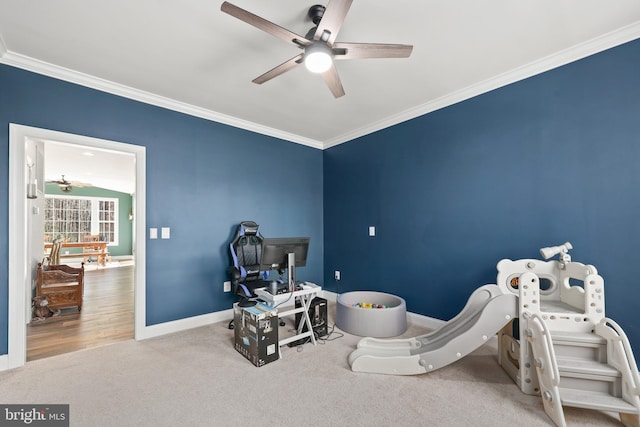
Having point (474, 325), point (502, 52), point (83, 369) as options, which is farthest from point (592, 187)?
point (83, 369)

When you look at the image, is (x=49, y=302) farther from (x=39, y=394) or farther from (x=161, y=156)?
(x=161, y=156)

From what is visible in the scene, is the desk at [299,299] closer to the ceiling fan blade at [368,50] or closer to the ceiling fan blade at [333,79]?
the ceiling fan blade at [333,79]

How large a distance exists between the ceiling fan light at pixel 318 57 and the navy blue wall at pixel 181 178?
2148mm

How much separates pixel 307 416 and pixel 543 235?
98.8 inches

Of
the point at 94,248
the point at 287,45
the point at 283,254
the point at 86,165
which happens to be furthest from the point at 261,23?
the point at 94,248

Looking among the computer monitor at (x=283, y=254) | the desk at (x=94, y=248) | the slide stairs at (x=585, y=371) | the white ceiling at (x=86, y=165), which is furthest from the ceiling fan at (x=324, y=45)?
the desk at (x=94, y=248)

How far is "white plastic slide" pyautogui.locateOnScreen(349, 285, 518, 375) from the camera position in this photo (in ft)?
6.73

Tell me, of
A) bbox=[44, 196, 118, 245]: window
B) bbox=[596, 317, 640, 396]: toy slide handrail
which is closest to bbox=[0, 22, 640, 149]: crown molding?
bbox=[596, 317, 640, 396]: toy slide handrail

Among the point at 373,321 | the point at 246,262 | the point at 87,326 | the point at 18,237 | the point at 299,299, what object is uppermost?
the point at 18,237

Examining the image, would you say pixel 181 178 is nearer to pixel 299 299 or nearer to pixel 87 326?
pixel 299 299

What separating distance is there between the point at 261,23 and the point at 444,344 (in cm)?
265

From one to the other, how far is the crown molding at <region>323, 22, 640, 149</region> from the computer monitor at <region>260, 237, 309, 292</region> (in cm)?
213

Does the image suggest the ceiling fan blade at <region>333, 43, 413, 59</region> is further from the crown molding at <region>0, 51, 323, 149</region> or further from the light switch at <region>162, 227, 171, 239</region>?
the light switch at <region>162, 227, 171, 239</region>

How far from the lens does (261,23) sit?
1576 millimetres
